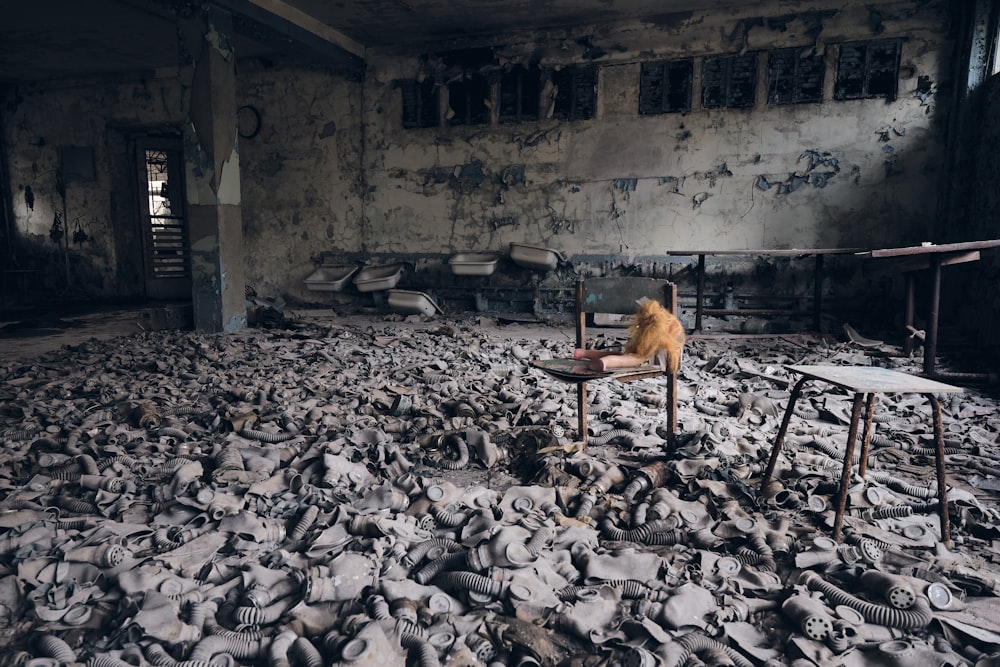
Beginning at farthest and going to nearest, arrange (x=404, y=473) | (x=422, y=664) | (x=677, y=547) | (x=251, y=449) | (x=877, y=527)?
(x=251, y=449) → (x=404, y=473) → (x=877, y=527) → (x=677, y=547) → (x=422, y=664)

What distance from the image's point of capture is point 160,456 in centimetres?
320

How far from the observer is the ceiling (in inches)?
279

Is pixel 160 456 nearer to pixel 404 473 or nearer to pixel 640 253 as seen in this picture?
pixel 404 473

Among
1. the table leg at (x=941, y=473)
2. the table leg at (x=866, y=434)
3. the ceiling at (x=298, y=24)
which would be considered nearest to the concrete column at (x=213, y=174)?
the ceiling at (x=298, y=24)

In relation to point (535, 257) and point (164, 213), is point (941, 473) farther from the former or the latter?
point (164, 213)

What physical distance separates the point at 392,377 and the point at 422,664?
3403 mm

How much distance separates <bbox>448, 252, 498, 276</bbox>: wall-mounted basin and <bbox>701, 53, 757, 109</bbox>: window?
11.0 ft

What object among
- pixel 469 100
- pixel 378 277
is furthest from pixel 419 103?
pixel 378 277

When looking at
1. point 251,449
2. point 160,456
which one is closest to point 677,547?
point 251,449

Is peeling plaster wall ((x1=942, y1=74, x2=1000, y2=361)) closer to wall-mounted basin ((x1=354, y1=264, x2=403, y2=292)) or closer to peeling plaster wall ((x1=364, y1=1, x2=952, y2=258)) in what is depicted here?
peeling plaster wall ((x1=364, y1=1, x2=952, y2=258))

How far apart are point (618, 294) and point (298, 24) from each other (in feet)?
20.5

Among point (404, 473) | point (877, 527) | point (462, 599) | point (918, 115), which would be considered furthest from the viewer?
point (918, 115)

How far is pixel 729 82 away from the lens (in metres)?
7.56

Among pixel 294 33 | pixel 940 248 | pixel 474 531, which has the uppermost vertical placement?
pixel 294 33
